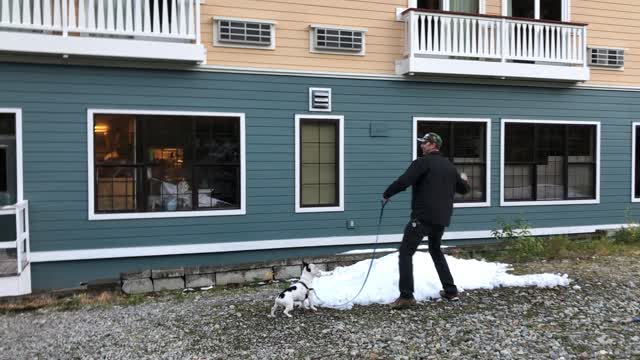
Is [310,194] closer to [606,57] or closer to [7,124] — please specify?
[7,124]

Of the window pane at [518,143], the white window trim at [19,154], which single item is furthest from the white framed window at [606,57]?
Result: the white window trim at [19,154]

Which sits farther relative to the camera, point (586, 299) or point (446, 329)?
point (586, 299)

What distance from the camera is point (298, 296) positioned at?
19.7 feet

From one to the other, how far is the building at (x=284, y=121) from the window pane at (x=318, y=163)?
0.10ft

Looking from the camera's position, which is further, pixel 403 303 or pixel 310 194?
pixel 310 194

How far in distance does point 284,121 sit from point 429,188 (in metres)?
3.45

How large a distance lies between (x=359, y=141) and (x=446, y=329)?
172 inches

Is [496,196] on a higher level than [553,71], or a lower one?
lower

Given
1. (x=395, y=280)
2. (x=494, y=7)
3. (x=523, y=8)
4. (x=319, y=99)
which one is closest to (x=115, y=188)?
(x=319, y=99)

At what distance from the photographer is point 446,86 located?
984cm

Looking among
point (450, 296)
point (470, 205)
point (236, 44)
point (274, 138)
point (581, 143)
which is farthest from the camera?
point (581, 143)

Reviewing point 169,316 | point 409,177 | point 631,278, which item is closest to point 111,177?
point 169,316

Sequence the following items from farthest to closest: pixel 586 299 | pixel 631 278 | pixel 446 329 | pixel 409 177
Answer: pixel 631 278 < pixel 586 299 < pixel 409 177 < pixel 446 329

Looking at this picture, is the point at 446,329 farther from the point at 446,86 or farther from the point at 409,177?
the point at 446,86
